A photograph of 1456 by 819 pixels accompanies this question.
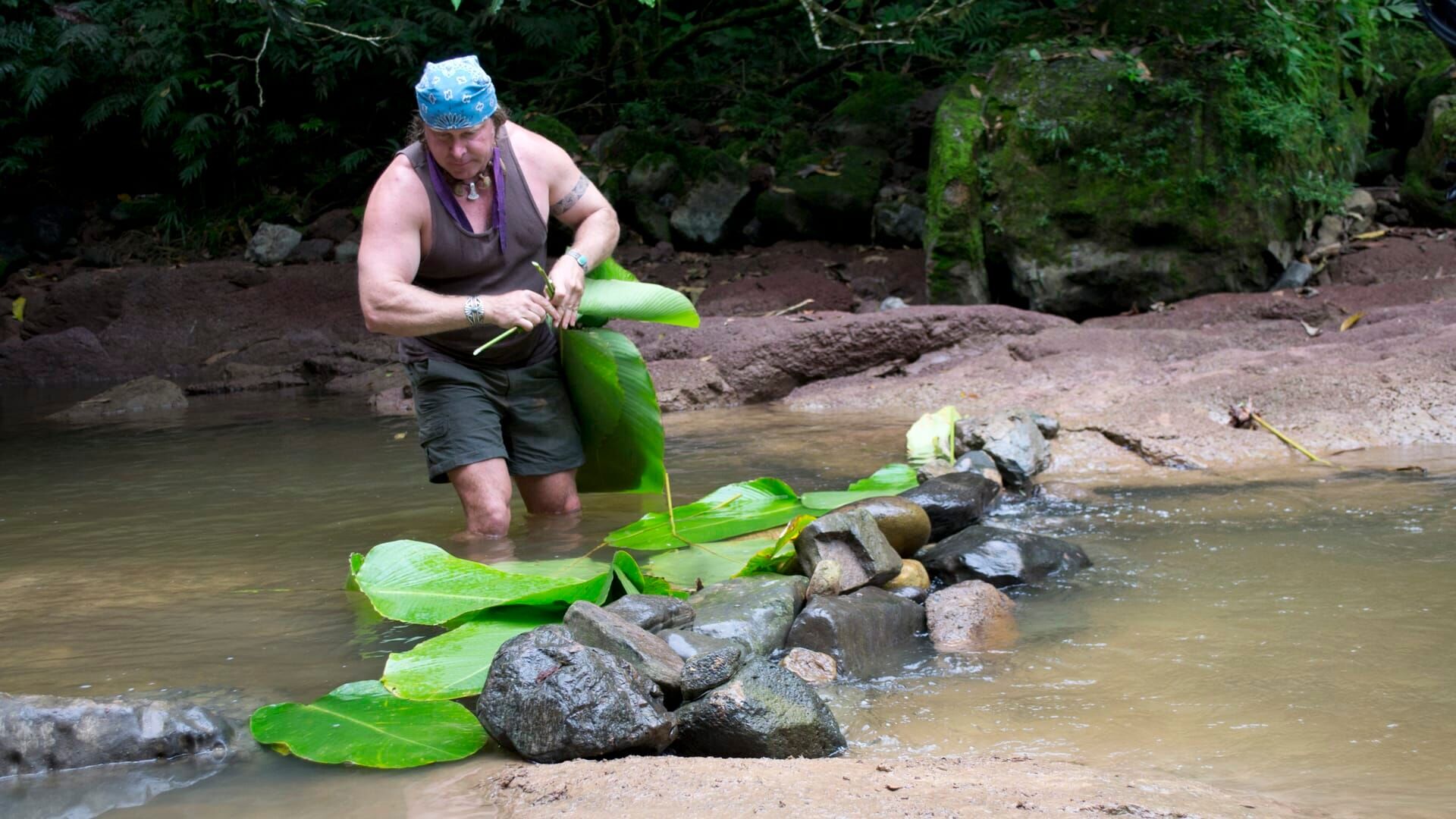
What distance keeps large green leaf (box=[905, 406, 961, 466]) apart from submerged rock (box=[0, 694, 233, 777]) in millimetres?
2980

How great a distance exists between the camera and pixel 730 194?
34.8ft

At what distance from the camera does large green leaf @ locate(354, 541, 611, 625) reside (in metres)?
2.90

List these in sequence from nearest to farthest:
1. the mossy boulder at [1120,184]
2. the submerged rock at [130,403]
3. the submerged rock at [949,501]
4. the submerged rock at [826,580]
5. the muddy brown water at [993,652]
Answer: the muddy brown water at [993,652], the submerged rock at [826,580], the submerged rock at [949,501], the mossy boulder at [1120,184], the submerged rock at [130,403]

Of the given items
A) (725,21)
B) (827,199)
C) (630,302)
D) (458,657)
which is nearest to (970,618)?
(458,657)

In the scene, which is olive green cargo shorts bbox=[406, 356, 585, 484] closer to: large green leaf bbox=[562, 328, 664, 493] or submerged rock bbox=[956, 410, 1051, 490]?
large green leaf bbox=[562, 328, 664, 493]

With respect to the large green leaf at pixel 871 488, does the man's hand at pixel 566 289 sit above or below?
above

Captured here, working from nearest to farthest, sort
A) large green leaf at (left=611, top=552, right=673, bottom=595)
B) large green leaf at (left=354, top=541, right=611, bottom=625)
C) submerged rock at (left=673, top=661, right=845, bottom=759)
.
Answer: submerged rock at (left=673, top=661, right=845, bottom=759)
large green leaf at (left=354, top=541, right=611, bottom=625)
large green leaf at (left=611, top=552, right=673, bottom=595)

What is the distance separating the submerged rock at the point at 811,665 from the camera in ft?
9.04

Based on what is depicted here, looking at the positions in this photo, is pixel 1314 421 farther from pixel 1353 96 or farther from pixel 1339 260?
pixel 1353 96

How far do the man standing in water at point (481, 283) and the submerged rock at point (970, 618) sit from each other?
142 cm

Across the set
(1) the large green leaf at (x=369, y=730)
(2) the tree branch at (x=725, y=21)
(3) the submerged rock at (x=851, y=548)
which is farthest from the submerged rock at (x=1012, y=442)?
(2) the tree branch at (x=725, y=21)

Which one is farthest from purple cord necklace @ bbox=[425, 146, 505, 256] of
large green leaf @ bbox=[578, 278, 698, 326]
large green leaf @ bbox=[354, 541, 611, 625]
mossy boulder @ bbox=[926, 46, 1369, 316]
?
mossy boulder @ bbox=[926, 46, 1369, 316]

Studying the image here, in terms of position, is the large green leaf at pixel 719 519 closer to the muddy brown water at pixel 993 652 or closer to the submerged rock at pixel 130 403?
the muddy brown water at pixel 993 652

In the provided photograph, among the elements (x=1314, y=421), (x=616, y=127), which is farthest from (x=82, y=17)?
(x=1314, y=421)
